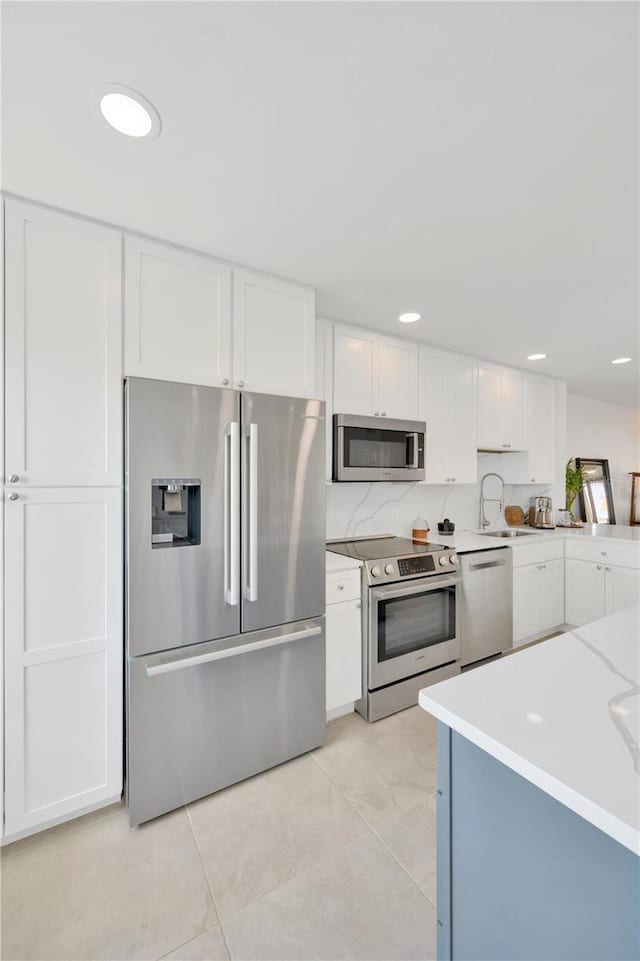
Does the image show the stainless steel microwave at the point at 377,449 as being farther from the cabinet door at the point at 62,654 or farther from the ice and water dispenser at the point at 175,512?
the cabinet door at the point at 62,654

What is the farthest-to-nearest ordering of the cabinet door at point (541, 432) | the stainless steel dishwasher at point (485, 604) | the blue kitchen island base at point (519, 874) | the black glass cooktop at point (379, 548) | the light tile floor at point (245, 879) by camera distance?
the cabinet door at point (541, 432)
the stainless steel dishwasher at point (485, 604)
the black glass cooktop at point (379, 548)
the light tile floor at point (245, 879)
the blue kitchen island base at point (519, 874)

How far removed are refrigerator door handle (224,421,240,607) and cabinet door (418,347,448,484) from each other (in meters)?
1.78

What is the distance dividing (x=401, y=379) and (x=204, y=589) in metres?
2.08

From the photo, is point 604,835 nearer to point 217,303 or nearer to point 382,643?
point 382,643

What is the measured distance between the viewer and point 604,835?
69 centimetres

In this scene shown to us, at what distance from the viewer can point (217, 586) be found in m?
1.84

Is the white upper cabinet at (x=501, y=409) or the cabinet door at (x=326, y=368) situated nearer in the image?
the cabinet door at (x=326, y=368)

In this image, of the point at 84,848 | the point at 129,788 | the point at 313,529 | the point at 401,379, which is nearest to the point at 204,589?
the point at 313,529

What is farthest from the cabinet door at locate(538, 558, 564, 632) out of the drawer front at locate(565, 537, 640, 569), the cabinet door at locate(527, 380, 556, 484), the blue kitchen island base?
the blue kitchen island base

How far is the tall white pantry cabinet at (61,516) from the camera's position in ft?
5.05

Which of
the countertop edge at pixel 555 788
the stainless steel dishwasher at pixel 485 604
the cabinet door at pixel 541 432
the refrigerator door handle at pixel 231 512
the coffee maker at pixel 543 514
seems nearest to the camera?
the countertop edge at pixel 555 788

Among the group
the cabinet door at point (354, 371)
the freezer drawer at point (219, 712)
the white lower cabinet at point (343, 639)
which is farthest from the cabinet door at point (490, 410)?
the freezer drawer at point (219, 712)

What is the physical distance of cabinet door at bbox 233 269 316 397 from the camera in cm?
201

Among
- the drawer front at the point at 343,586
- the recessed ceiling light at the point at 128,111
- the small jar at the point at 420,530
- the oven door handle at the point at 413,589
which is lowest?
the oven door handle at the point at 413,589
